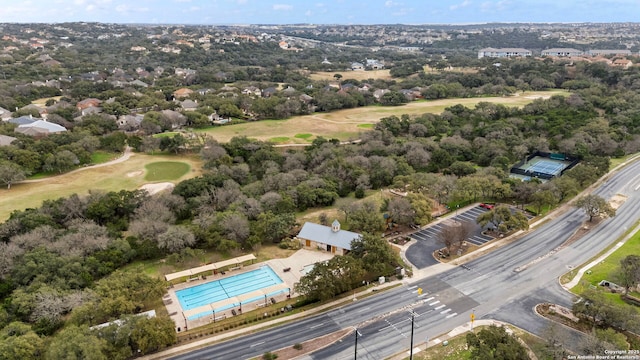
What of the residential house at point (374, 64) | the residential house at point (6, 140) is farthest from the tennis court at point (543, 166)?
the residential house at point (374, 64)

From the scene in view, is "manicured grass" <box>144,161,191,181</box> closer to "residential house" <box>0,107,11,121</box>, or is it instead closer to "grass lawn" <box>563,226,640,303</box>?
"residential house" <box>0,107,11,121</box>

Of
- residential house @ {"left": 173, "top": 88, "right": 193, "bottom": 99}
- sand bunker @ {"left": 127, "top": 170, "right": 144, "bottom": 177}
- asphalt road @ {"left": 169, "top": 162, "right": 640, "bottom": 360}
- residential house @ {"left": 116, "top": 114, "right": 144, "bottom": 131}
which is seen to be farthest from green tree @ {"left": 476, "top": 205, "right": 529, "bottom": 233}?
residential house @ {"left": 173, "top": 88, "right": 193, "bottom": 99}

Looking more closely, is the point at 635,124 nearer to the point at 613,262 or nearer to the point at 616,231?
the point at 616,231

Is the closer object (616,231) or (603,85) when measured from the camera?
(616,231)

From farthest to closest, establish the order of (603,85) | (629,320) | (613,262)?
(603,85), (613,262), (629,320)

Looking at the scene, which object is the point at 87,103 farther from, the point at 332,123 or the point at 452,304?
the point at 452,304

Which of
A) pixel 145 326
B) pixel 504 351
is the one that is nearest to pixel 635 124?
pixel 504 351
